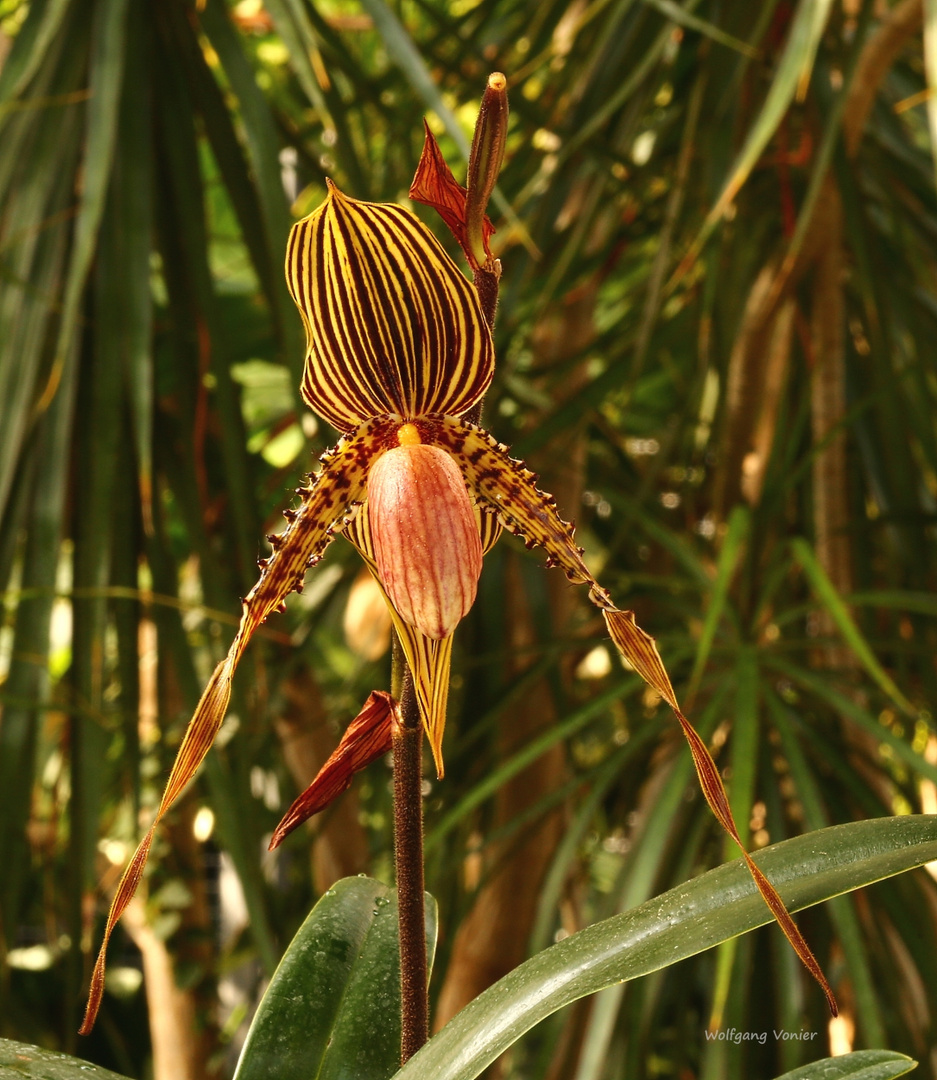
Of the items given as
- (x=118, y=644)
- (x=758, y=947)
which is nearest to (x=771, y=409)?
(x=758, y=947)

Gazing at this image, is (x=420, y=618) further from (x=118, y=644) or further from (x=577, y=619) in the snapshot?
(x=577, y=619)

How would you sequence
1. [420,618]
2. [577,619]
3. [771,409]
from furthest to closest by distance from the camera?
1. [577,619]
2. [771,409]
3. [420,618]

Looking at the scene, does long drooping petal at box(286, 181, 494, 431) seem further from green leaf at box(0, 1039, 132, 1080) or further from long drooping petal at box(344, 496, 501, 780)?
A: green leaf at box(0, 1039, 132, 1080)

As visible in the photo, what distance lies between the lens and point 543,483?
1.04 m

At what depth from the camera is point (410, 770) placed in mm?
278

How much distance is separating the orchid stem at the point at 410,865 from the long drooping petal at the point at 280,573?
0.05m

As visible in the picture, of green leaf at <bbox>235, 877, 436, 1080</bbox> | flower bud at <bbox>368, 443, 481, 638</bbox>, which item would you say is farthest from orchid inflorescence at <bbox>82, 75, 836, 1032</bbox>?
green leaf at <bbox>235, 877, 436, 1080</bbox>

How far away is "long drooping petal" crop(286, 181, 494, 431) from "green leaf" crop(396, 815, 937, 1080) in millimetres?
156

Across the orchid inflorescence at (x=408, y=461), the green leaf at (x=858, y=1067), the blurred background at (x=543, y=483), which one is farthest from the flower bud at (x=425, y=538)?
the blurred background at (x=543, y=483)

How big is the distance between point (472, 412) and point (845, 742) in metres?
0.70

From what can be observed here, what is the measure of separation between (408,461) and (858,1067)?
21cm

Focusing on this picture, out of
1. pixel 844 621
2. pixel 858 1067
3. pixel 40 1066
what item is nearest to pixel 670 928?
pixel 858 1067

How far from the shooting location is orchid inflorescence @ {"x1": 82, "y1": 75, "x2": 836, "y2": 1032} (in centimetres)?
27

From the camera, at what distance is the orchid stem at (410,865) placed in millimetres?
275
